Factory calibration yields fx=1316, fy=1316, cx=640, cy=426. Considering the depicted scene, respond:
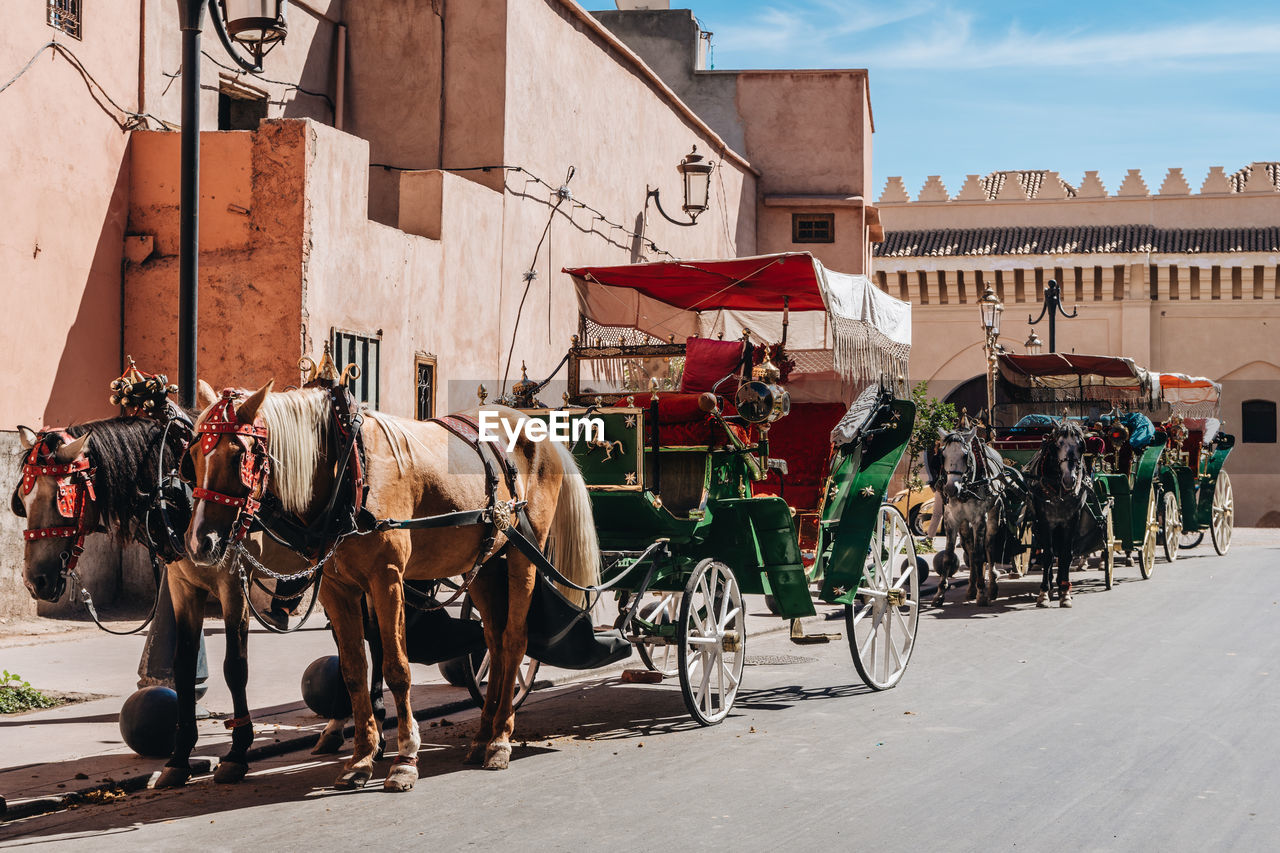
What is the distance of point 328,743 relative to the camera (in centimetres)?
680

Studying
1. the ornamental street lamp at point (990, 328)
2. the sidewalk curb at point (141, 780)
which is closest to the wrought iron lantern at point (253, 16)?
the sidewalk curb at point (141, 780)

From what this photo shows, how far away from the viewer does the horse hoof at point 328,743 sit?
22.2 ft

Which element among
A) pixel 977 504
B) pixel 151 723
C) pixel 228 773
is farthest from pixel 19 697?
pixel 977 504

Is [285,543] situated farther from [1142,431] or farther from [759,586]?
[1142,431]

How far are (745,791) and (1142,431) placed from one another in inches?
505

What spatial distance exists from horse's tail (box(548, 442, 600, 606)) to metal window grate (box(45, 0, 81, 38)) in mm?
6999

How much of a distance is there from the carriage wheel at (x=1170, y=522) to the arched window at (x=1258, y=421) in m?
20.8

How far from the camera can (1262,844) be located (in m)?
5.12

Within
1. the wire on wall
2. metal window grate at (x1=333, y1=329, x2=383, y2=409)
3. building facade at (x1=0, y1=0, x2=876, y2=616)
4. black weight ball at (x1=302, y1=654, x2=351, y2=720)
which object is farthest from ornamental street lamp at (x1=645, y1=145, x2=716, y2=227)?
black weight ball at (x1=302, y1=654, x2=351, y2=720)

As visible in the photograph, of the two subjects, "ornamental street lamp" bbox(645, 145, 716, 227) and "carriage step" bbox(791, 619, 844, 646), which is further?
"ornamental street lamp" bbox(645, 145, 716, 227)

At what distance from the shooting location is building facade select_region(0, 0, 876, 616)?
36.4 feet

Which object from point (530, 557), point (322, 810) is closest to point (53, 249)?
point (530, 557)

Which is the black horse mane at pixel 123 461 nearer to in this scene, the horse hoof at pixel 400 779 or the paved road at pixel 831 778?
the paved road at pixel 831 778
